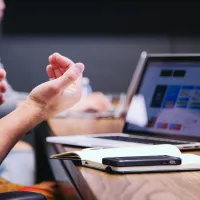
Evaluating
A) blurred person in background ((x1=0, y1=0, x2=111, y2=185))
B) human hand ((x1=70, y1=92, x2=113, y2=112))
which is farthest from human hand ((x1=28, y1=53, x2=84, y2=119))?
human hand ((x1=70, y1=92, x2=113, y2=112))

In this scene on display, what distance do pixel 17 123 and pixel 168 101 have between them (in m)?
0.56

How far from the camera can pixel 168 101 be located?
145cm

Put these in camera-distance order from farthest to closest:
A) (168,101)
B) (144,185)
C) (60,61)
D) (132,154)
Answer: (168,101) → (60,61) → (132,154) → (144,185)

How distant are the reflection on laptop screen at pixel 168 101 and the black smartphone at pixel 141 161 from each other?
405 mm

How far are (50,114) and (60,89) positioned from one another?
0.28 ft

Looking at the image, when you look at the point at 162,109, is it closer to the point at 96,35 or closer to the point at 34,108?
the point at 34,108

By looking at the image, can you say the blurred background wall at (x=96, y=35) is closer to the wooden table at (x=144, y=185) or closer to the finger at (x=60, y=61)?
the finger at (x=60, y=61)

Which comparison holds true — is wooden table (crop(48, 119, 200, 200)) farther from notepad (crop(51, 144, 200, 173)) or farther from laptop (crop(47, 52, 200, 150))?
laptop (crop(47, 52, 200, 150))

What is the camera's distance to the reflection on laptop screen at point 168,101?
4.45 ft

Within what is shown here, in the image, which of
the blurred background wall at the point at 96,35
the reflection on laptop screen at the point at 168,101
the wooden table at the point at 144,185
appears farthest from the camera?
the blurred background wall at the point at 96,35

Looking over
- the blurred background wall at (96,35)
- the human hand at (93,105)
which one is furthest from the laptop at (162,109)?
the blurred background wall at (96,35)

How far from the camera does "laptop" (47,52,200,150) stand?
129cm

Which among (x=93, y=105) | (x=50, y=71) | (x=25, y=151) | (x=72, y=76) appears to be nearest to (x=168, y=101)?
(x=50, y=71)

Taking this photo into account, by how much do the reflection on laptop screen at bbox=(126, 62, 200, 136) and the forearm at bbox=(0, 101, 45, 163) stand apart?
1.50 ft
